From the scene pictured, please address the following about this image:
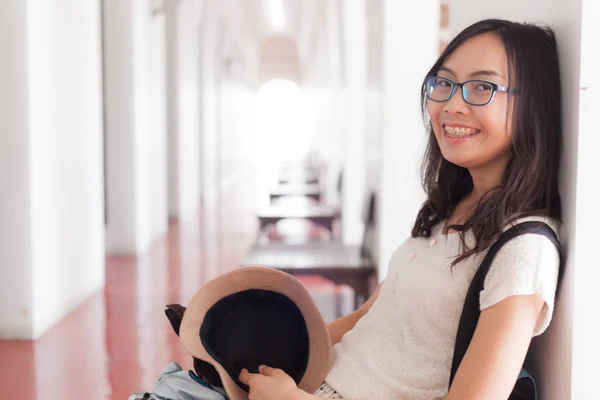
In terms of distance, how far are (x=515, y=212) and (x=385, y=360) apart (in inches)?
20.7

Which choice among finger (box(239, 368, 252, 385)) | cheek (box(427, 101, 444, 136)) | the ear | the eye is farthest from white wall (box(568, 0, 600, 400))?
the ear

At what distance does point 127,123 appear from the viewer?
361 inches

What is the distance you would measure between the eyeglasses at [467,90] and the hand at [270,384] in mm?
828

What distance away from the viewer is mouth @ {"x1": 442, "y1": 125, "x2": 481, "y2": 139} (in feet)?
6.56

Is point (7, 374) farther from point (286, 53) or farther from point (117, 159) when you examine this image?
point (286, 53)

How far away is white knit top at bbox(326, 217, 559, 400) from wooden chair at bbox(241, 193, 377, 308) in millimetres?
3322

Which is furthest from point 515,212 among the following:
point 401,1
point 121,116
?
point 121,116

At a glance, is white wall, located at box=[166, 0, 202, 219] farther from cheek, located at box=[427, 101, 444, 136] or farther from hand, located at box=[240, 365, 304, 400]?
hand, located at box=[240, 365, 304, 400]

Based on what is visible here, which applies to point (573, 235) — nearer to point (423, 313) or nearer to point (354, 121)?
point (423, 313)

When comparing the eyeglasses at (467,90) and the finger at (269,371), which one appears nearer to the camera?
the eyeglasses at (467,90)

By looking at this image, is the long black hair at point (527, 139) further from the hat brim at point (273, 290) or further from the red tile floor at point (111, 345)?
the red tile floor at point (111, 345)

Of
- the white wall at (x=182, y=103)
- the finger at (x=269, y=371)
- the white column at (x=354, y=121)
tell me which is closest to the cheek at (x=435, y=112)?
the finger at (x=269, y=371)

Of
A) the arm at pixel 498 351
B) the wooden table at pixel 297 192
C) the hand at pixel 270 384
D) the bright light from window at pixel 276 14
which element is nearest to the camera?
the arm at pixel 498 351

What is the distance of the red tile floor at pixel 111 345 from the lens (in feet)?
14.8
